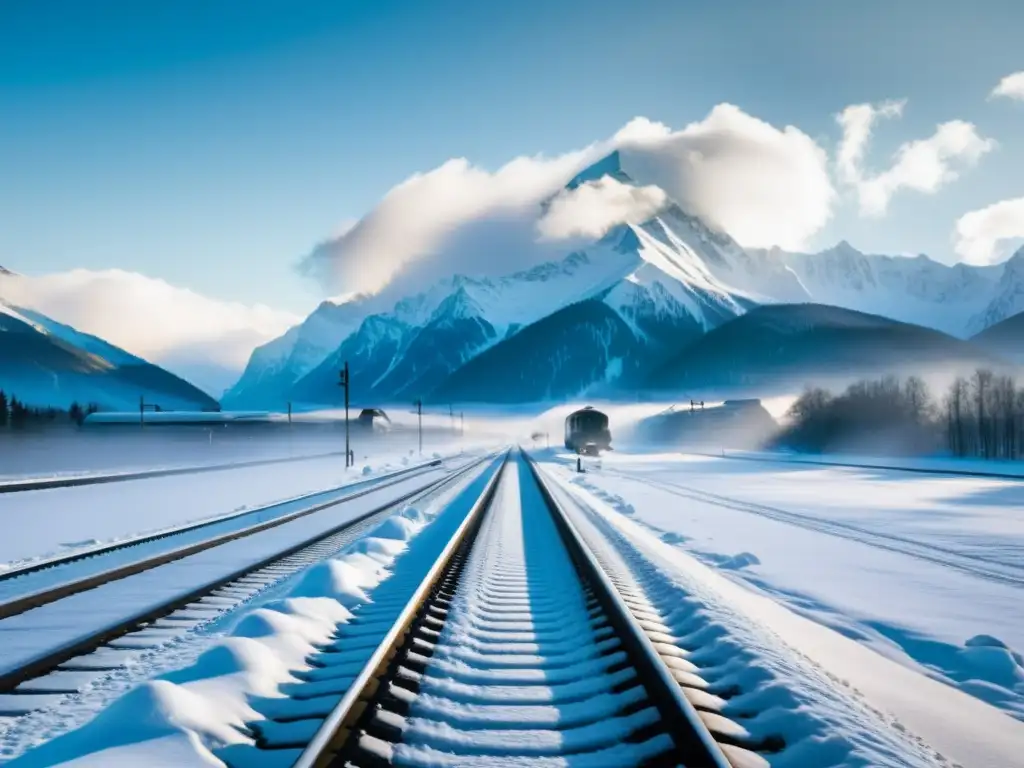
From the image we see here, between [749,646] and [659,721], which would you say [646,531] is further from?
[659,721]

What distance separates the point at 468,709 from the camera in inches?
185

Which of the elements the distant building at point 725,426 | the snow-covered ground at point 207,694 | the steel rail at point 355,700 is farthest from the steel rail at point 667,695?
the distant building at point 725,426

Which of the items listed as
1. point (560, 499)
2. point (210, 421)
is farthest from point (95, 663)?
point (210, 421)

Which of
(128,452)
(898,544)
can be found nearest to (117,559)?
(898,544)

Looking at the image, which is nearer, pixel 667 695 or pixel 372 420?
pixel 667 695

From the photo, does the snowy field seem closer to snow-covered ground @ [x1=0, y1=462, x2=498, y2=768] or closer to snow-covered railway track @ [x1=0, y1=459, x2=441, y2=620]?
snow-covered railway track @ [x1=0, y1=459, x2=441, y2=620]

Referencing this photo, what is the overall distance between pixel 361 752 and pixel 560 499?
63.4ft

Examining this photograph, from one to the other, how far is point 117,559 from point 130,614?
15.2ft

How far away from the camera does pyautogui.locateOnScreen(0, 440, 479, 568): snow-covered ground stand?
14653mm

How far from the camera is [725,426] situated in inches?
3979

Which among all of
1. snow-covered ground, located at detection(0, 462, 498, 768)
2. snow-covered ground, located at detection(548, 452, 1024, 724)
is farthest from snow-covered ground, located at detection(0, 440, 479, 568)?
snow-covered ground, located at detection(548, 452, 1024, 724)

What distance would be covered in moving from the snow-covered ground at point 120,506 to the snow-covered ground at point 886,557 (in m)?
11.9

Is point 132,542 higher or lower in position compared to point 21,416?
lower

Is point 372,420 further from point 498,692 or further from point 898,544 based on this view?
point 498,692
